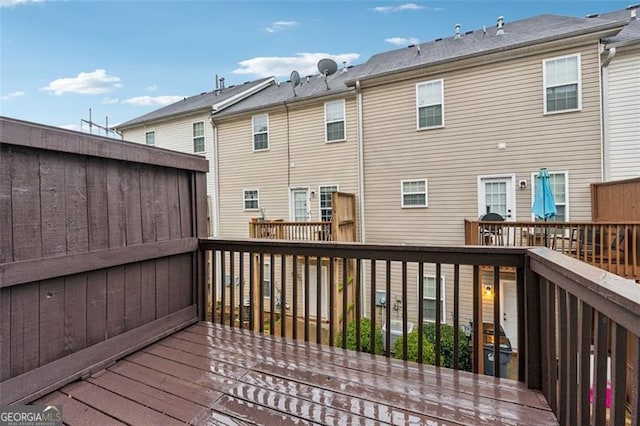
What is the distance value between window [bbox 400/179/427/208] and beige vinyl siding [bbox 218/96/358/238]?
134cm

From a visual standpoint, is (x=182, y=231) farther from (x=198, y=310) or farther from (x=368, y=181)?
(x=368, y=181)

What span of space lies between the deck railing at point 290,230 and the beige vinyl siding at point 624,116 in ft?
19.5

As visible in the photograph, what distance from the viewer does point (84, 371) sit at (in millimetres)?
1844

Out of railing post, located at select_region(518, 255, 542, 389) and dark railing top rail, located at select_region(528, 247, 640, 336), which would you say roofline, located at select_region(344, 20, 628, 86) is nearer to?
railing post, located at select_region(518, 255, 542, 389)

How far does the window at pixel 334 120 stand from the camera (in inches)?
340

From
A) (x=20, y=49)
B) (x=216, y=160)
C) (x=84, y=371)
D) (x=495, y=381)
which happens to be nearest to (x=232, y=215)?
(x=216, y=160)

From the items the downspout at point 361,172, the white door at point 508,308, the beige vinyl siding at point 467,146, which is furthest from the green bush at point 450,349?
the downspout at point 361,172

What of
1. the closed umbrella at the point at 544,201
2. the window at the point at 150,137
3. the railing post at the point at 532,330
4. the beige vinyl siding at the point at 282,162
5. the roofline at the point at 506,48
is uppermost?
the roofline at the point at 506,48

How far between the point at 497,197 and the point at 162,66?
387 inches

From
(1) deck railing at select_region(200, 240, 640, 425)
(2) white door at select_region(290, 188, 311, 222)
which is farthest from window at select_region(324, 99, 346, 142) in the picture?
(1) deck railing at select_region(200, 240, 640, 425)

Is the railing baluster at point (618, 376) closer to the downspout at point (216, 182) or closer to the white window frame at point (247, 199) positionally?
the white window frame at point (247, 199)

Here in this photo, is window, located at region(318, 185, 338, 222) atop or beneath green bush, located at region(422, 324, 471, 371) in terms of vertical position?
atop

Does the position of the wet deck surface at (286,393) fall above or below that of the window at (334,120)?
below

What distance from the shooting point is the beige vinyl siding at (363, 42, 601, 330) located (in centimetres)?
626
